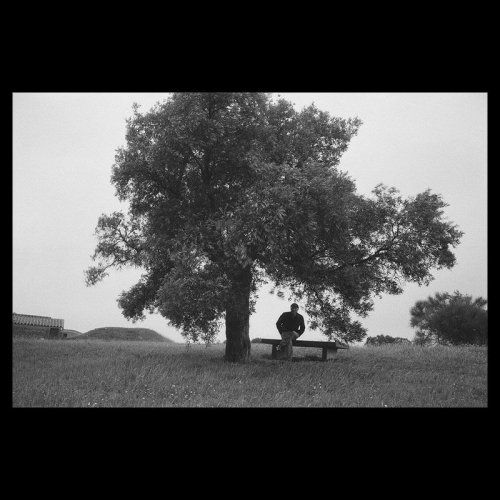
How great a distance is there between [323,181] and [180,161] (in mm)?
5335

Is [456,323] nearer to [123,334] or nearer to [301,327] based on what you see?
[301,327]

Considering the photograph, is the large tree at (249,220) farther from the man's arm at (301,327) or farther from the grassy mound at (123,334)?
the grassy mound at (123,334)

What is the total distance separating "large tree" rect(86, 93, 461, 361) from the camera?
1173cm

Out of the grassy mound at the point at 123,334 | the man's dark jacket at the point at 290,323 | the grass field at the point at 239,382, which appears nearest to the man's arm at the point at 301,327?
the man's dark jacket at the point at 290,323

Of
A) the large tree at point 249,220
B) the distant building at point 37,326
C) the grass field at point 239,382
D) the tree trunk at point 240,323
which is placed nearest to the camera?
the grass field at point 239,382

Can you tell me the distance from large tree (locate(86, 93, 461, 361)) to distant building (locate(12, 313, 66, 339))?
653 inches

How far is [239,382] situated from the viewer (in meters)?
10.8

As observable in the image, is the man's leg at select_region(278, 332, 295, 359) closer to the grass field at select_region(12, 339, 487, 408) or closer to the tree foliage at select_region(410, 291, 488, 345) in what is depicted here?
the grass field at select_region(12, 339, 487, 408)

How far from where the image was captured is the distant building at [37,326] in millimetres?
28728

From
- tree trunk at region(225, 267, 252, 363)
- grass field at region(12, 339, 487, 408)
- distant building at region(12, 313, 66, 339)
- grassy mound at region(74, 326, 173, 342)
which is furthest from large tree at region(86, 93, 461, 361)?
grassy mound at region(74, 326, 173, 342)

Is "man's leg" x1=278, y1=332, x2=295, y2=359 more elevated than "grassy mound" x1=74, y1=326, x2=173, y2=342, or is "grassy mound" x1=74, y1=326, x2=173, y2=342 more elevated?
"man's leg" x1=278, y1=332, x2=295, y2=359

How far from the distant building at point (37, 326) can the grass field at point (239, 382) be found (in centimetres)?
1509

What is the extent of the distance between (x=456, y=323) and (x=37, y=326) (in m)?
33.2
